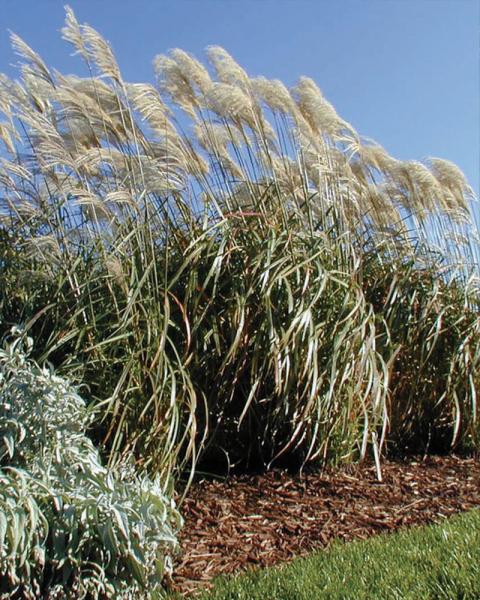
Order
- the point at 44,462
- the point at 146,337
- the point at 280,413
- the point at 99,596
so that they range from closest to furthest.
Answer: the point at 99,596
the point at 44,462
the point at 146,337
the point at 280,413

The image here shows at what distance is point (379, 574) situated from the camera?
10.3 ft

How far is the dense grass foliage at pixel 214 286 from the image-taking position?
4.16 meters

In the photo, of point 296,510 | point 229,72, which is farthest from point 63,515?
point 229,72

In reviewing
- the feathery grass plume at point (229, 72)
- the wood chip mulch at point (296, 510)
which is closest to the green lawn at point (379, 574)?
the wood chip mulch at point (296, 510)

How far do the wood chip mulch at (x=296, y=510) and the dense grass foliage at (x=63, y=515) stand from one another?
401 millimetres

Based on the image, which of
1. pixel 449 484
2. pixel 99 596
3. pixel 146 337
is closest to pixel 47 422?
pixel 99 596

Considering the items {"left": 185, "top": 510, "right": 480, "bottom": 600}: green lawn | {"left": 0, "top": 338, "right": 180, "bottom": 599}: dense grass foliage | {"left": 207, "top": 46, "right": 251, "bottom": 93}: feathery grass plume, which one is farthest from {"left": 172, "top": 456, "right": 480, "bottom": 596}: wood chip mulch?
{"left": 207, "top": 46, "right": 251, "bottom": 93}: feathery grass plume

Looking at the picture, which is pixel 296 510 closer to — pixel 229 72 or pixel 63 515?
pixel 63 515

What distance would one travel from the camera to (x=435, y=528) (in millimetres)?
3836

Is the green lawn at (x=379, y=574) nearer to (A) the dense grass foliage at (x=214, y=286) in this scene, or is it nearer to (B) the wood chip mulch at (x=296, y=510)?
(B) the wood chip mulch at (x=296, y=510)

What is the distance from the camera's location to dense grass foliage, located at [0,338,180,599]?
289cm

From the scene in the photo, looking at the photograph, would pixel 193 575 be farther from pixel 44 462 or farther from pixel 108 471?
pixel 44 462

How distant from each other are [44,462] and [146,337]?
3.86 ft

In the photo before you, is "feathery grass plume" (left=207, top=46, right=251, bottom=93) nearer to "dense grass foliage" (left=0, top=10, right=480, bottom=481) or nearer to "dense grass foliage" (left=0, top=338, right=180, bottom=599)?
"dense grass foliage" (left=0, top=10, right=480, bottom=481)
